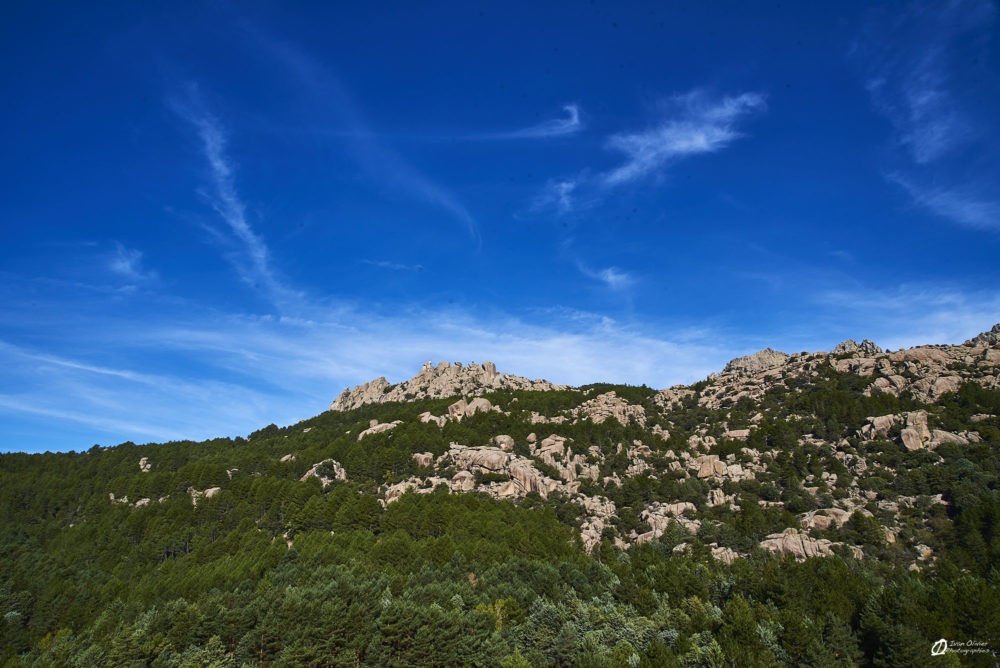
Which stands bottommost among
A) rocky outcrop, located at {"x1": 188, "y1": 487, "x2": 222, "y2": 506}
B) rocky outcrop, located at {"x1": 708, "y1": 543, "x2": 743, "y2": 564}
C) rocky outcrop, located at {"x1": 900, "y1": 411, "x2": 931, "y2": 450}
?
rocky outcrop, located at {"x1": 708, "y1": 543, "x2": 743, "y2": 564}

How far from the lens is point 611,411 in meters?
166

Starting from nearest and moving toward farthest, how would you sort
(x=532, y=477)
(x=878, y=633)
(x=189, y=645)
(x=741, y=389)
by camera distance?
(x=878, y=633)
(x=189, y=645)
(x=532, y=477)
(x=741, y=389)

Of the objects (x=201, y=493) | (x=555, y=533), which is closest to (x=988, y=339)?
(x=555, y=533)

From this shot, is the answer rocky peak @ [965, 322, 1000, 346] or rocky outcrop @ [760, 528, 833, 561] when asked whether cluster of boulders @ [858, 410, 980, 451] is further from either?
rocky peak @ [965, 322, 1000, 346]

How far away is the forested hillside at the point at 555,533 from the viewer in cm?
4894

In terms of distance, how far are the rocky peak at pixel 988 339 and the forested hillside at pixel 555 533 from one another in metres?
1.91

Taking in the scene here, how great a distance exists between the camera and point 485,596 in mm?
61656

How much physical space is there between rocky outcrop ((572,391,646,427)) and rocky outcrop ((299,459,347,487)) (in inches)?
3195

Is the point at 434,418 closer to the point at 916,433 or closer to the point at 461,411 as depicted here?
the point at 461,411

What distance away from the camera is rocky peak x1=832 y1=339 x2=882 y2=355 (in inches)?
7288

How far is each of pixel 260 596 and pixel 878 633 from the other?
69.6m

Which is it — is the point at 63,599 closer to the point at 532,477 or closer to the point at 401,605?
the point at 401,605

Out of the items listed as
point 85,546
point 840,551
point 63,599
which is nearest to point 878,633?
point 840,551

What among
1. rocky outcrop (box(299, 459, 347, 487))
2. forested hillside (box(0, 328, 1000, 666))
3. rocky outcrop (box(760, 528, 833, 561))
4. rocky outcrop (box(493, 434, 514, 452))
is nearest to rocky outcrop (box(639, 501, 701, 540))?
forested hillside (box(0, 328, 1000, 666))
